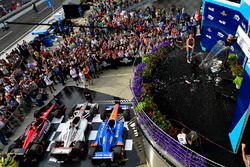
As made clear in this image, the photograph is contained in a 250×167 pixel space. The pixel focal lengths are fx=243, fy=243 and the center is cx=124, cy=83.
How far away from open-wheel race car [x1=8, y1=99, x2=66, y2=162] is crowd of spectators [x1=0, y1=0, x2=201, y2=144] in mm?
2259

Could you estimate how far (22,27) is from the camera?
37500 millimetres

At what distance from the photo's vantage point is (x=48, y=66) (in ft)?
67.8

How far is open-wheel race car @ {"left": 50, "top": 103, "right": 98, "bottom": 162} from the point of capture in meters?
13.5

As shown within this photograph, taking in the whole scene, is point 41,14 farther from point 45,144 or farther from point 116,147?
point 116,147

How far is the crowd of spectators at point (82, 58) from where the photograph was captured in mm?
18281

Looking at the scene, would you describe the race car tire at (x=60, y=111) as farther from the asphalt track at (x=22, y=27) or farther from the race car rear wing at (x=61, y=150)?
the asphalt track at (x=22, y=27)

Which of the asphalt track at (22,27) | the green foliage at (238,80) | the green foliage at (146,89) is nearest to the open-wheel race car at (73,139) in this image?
the green foliage at (146,89)

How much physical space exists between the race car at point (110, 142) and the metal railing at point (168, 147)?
8.46 ft

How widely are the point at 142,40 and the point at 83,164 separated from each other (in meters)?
11.8

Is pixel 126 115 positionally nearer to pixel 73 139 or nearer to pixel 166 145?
pixel 73 139

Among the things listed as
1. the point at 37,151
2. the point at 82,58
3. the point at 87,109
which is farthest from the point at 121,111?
the point at 82,58

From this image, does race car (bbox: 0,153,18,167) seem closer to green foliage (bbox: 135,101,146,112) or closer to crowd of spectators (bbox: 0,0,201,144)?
crowd of spectators (bbox: 0,0,201,144)

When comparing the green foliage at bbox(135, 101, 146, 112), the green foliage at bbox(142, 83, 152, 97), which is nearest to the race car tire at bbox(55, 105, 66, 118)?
the green foliage at bbox(142, 83, 152, 97)

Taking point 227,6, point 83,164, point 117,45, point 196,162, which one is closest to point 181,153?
point 196,162
